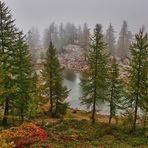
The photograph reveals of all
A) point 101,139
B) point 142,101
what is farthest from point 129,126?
point 101,139

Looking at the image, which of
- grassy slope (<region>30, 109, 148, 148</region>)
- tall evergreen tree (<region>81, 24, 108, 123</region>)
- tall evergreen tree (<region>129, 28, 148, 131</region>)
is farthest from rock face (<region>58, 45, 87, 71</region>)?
tall evergreen tree (<region>129, 28, 148, 131</region>)

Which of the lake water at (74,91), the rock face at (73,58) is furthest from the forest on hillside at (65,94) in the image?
the rock face at (73,58)

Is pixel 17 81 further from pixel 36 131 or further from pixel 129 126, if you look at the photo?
pixel 129 126

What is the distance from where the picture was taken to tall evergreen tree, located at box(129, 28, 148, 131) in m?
32.8

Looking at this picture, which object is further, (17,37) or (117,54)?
(117,54)

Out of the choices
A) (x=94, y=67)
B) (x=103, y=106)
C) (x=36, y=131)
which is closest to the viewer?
(x=36, y=131)

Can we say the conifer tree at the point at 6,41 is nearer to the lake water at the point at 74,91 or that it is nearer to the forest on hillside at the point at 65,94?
the forest on hillside at the point at 65,94

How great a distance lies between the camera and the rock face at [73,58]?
347 feet

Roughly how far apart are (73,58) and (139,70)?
82.1m

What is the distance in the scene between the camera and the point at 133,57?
3334 centimetres

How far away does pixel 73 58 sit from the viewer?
375ft

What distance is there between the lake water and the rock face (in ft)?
24.6

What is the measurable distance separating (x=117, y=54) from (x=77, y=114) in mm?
63747

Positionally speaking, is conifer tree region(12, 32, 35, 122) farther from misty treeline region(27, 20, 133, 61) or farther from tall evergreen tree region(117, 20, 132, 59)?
tall evergreen tree region(117, 20, 132, 59)
